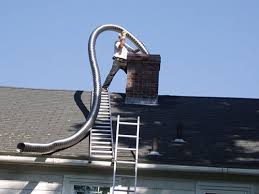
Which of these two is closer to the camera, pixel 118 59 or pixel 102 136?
pixel 102 136

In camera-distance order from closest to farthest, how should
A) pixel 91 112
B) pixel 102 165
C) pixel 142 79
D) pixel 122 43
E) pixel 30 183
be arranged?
pixel 102 165 < pixel 30 183 < pixel 91 112 < pixel 142 79 < pixel 122 43

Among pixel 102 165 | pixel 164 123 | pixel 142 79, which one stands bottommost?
pixel 102 165

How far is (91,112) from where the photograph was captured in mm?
10352

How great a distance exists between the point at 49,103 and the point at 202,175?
4588 millimetres

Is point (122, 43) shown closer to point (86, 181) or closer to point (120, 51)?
point (120, 51)

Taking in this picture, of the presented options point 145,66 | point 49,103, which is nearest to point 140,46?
point 145,66

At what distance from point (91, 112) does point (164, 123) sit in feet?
4.90

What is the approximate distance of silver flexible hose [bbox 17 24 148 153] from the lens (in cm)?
826

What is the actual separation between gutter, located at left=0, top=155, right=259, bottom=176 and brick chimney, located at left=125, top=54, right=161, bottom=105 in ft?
12.0

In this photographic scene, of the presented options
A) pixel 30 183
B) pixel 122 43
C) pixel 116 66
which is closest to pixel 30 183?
pixel 30 183

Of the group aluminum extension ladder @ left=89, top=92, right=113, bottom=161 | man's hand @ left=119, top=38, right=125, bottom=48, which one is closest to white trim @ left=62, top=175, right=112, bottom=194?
aluminum extension ladder @ left=89, top=92, right=113, bottom=161

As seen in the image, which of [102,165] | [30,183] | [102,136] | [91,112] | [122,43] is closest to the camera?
[102,165]

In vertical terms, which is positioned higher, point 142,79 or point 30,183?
point 142,79

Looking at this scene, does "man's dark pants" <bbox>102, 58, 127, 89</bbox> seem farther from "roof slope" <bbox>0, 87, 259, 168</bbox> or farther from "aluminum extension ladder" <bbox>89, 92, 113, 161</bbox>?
"aluminum extension ladder" <bbox>89, 92, 113, 161</bbox>
